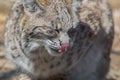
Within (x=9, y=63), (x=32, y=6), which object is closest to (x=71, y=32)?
(x=32, y=6)

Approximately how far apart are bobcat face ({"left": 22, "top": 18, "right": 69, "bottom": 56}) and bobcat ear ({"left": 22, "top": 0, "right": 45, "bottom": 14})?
9cm

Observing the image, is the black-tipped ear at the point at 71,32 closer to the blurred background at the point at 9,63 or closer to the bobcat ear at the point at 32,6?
the bobcat ear at the point at 32,6

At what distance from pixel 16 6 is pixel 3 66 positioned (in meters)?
1.85

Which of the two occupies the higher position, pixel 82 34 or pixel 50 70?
pixel 82 34

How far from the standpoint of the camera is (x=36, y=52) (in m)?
5.58

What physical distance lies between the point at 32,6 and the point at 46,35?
1.05 feet

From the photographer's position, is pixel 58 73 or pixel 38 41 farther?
pixel 58 73

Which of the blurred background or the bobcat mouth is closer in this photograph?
the bobcat mouth

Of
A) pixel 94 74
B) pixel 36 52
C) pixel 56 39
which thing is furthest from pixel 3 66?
pixel 56 39

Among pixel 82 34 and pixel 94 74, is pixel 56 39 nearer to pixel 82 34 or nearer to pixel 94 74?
pixel 82 34

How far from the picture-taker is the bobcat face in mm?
4973

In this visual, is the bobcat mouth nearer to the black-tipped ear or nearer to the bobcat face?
the bobcat face

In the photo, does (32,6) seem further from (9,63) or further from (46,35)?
(9,63)

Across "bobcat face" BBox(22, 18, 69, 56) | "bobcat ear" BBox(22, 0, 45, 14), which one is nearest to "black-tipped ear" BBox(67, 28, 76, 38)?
"bobcat face" BBox(22, 18, 69, 56)
